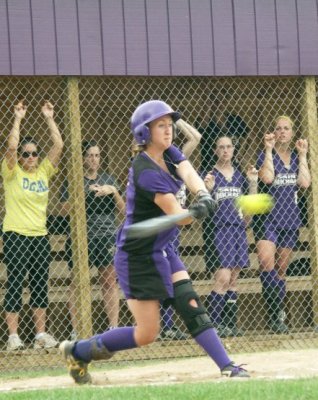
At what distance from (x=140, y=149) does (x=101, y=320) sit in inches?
198

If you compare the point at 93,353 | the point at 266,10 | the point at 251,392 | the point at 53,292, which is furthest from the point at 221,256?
the point at 251,392

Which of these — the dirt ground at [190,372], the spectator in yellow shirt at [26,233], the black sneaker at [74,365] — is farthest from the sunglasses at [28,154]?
the black sneaker at [74,365]

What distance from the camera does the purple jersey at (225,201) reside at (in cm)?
1150

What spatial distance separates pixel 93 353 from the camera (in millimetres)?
8312

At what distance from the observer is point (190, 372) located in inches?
384

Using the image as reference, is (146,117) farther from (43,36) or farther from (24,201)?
(43,36)

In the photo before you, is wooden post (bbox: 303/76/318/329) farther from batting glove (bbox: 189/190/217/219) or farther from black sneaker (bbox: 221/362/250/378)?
batting glove (bbox: 189/190/217/219)

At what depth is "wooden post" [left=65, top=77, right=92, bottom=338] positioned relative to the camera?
10969mm

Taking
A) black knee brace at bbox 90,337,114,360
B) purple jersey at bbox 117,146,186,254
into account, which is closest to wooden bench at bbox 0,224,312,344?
black knee brace at bbox 90,337,114,360

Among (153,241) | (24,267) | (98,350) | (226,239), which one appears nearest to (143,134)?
(153,241)

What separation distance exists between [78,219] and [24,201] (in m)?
0.55

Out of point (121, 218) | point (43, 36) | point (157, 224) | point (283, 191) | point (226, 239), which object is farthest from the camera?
point (121, 218)

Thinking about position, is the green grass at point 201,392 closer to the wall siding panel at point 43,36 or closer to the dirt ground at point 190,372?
the dirt ground at point 190,372

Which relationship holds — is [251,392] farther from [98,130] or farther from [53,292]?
[98,130]
